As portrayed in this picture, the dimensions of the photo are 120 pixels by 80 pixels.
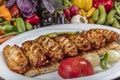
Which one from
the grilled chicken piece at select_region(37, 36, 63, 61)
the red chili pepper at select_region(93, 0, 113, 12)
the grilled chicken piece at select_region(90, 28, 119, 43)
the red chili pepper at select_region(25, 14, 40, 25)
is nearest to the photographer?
the grilled chicken piece at select_region(37, 36, 63, 61)

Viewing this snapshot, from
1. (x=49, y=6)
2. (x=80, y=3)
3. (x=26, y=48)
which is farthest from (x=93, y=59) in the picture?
(x=80, y=3)

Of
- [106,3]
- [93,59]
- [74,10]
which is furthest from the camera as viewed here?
[106,3]

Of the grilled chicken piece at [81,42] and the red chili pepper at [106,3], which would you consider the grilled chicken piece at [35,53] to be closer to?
the grilled chicken piece at [81,42]

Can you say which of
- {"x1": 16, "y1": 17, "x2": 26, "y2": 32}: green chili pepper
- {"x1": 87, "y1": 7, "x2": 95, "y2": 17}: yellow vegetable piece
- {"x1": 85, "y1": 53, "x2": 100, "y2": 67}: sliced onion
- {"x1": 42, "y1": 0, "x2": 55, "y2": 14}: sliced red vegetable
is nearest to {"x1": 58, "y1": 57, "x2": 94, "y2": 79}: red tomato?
{"x1": 85, "y1": 53, "x2": 100, "y2": 67}: sliced onion

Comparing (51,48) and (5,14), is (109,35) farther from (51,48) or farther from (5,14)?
(5,14)

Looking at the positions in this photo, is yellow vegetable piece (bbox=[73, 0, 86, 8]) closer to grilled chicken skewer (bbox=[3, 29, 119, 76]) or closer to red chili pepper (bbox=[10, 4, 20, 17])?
red chili pepper (bbox=[10, 4, 20, 17])

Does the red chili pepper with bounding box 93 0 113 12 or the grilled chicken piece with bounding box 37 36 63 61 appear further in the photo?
the red chili pepper with bounding box 93 0 113 12

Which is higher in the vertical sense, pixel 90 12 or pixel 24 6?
pixel 24 6
